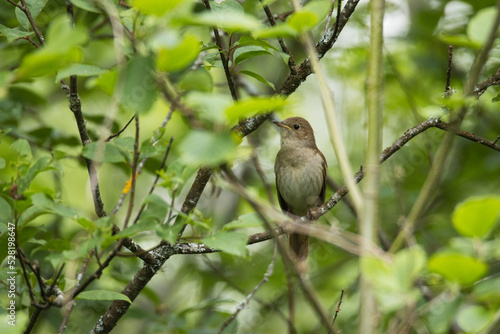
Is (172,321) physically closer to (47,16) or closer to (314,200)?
(314,200)

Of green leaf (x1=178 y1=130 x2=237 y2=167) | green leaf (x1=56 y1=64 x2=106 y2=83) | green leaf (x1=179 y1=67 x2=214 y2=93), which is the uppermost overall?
green leaf (x1=179 y1=67 x2=214 y2=93)

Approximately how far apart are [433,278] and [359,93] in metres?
6.66

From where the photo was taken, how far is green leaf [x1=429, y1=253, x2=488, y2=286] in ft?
4.77

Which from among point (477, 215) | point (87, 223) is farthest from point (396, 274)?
point (87, 223)

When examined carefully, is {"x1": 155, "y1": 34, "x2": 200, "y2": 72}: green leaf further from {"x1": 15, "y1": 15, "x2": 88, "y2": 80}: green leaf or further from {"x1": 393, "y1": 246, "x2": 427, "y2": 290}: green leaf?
{"x1": 393, "y1": 246, "x2": 427, "y2": 290}: green leaf

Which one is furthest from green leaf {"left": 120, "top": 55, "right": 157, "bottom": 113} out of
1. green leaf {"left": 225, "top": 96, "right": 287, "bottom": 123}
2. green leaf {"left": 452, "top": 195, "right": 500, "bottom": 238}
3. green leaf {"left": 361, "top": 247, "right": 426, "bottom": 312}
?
green leaf {"left": 452, "top": 195, "right": 500, "bottom": 238}

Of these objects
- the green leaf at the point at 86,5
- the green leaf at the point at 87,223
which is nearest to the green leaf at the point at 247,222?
the green leaf at the point at 87,223

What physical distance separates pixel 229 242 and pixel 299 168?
13.1ft

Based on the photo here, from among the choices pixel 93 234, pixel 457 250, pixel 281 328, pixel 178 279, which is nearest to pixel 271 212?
pixel 457 250

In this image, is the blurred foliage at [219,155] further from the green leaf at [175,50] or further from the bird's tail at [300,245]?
the bird's tail at [300,245]

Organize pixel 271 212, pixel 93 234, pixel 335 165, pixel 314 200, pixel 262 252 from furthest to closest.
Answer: pixel 335 165, pixel 262 252, pixel 314 200, pixel 93 234, pixel 271 212

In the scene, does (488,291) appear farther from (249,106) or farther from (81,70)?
(81,70)

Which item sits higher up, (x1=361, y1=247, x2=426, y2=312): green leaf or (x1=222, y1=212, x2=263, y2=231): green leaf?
(x1=222, y1=212, x2=263, y2=231): green leaf

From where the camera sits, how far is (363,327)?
1649mm
